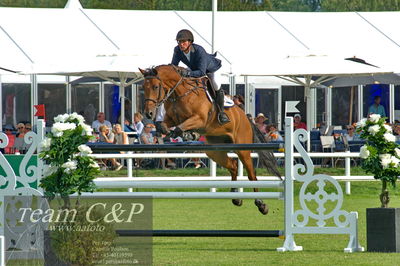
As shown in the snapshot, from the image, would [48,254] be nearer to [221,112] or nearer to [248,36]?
[221,112]

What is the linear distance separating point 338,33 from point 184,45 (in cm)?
1549

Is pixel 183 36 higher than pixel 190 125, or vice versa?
pixel 183 36

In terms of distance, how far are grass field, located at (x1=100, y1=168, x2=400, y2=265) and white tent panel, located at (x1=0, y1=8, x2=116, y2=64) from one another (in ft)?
31.5

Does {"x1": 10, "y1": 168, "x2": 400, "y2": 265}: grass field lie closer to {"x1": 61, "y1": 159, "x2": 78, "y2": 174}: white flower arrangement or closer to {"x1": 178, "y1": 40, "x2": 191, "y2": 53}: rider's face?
{"x1": 61, "y1": 159, "x2": 78, "y2": 174}: white flower arrangement

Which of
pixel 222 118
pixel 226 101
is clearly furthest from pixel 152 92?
pixel 226 101

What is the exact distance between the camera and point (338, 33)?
2631 cm

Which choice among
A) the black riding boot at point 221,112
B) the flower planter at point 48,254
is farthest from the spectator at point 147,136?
the flower planter at point 48,254

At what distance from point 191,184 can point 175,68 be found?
Result: 8.46ft

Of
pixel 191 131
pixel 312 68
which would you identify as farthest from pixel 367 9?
pixel 191 131

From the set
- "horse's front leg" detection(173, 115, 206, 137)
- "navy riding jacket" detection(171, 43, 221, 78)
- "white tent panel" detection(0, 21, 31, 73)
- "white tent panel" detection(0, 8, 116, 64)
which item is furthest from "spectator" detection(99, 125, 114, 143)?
"navy riding jacket" detection(171, 43, 221, 78)

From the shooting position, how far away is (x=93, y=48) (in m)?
24.5

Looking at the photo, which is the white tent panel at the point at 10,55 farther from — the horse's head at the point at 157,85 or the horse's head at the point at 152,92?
the horse's head at the point at 152,92

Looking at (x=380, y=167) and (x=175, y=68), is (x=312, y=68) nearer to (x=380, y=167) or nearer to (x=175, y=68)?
(x=175, y=68)

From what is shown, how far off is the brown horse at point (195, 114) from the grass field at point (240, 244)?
691mm
